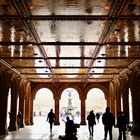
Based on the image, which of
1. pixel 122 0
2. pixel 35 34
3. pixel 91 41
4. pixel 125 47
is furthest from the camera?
pixel 125 47

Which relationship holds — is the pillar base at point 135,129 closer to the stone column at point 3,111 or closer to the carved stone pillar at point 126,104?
the carved stone pillar at point 126,104

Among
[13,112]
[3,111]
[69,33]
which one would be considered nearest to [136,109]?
[3,111]

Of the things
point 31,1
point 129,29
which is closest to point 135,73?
point 129,29

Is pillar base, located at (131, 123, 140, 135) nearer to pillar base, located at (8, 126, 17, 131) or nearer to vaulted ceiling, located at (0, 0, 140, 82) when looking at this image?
vaulted ceiling, located at (0, 0, 140, 82)

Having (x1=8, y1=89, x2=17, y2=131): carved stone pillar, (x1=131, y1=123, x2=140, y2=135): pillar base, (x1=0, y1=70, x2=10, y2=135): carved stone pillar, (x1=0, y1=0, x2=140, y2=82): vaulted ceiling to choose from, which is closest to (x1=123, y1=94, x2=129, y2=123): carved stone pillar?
(x1=131, y1=123, x2=140, y2=135): pillar base

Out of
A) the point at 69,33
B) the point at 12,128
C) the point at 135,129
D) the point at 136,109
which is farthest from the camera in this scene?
the point at 12,128

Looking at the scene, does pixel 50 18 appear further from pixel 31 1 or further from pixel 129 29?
pixel 129 29

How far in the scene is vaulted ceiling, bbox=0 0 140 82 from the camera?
10.5m

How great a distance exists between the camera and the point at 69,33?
1376cm

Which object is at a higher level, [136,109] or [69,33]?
[69,33]

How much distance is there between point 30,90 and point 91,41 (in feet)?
67.1

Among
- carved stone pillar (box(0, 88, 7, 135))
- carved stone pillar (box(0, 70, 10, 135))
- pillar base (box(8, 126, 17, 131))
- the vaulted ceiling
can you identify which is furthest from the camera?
pillar base (box(8, 126, 17, 131))

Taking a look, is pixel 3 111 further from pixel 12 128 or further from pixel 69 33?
pixel 69 33

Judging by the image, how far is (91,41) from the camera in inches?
605
